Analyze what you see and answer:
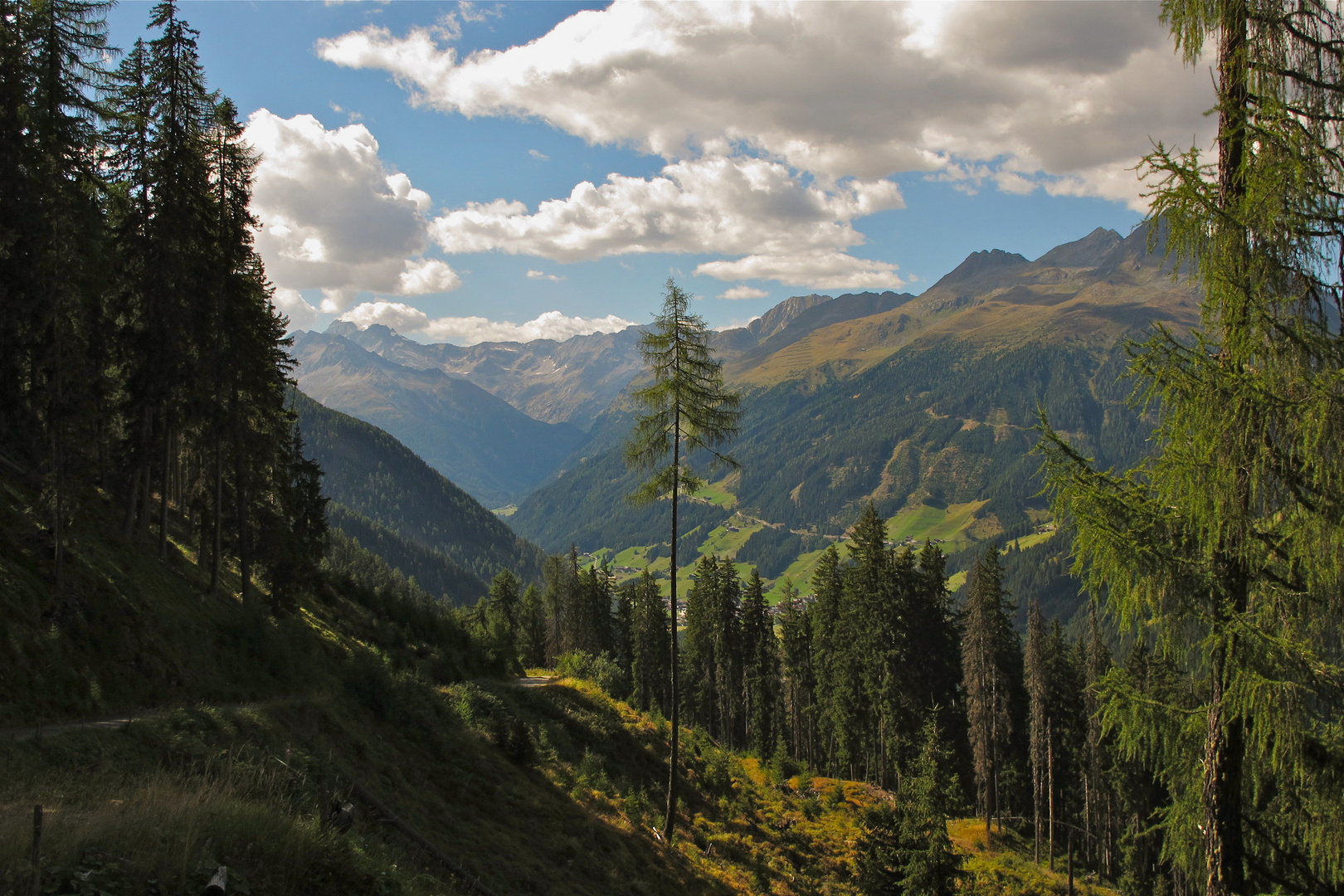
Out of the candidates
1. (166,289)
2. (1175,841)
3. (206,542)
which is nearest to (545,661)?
(206,542)

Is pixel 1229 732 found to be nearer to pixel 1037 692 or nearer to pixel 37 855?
pixel 37 855

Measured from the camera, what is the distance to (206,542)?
2611 centimetres

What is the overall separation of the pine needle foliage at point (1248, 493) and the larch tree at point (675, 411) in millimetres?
13320

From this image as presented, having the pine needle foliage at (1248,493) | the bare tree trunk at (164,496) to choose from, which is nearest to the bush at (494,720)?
the bare tree trunk at (164,496)

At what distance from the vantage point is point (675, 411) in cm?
2097

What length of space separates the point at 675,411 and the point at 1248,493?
49.7 feet

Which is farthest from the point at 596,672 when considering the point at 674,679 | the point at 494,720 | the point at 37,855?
the point at 37,855

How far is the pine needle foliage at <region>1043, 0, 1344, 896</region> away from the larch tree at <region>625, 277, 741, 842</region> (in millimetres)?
13320

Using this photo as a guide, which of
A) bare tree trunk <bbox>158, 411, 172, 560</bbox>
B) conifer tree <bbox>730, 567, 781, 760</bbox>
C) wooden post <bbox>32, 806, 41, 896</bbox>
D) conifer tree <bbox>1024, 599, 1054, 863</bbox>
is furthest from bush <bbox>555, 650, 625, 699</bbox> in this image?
wooden post <bbox>32, 806, 41, 896</bbox>

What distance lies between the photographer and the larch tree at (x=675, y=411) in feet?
67.3

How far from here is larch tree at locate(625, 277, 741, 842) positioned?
20516 millimetres

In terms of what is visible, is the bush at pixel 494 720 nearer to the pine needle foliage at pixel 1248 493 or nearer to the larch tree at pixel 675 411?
the larch tree at pixel 675 411

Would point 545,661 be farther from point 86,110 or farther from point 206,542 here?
point 86,110

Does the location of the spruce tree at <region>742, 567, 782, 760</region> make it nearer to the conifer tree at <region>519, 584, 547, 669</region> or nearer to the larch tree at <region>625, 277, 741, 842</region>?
the conifer tree at <region>519, 584, 547, 669</region>
